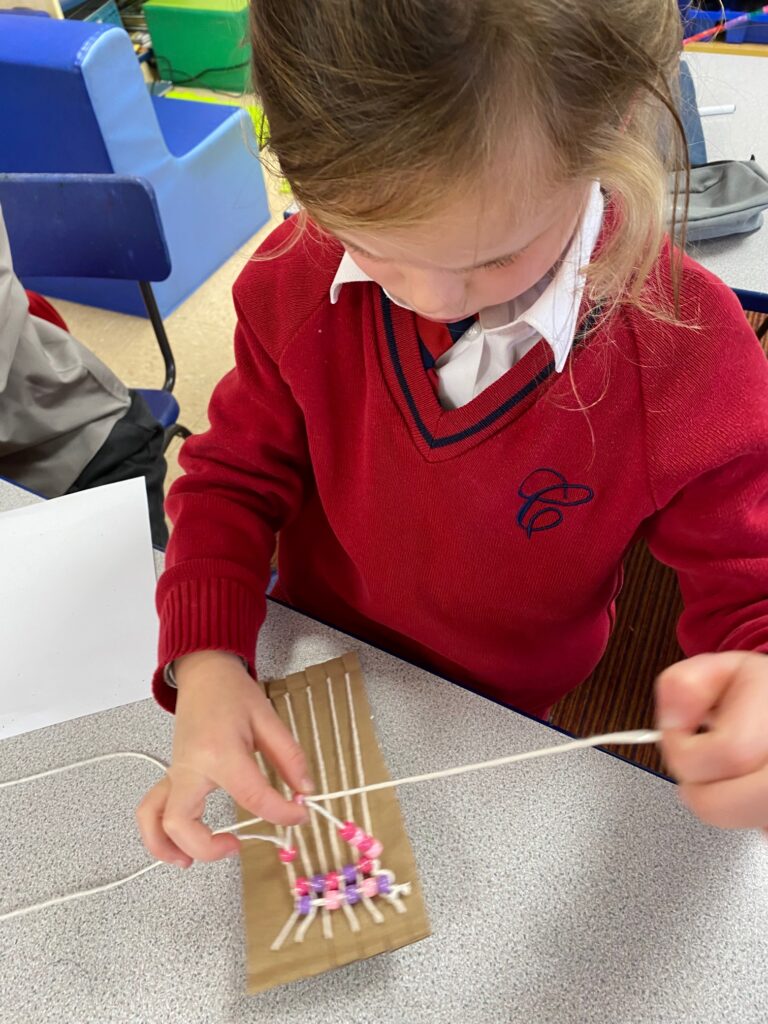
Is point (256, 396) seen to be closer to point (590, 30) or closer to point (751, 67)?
point (590, 30)

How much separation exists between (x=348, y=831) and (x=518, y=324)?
0.38 m

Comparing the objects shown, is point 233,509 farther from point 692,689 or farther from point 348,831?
point 692,689

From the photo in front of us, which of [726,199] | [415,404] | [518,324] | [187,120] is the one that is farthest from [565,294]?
[187,120]

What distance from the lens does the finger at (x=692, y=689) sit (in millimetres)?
389

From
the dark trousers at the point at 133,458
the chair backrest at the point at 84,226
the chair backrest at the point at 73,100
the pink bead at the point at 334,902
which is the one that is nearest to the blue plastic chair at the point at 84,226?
the chair backrest at the point at 84,226

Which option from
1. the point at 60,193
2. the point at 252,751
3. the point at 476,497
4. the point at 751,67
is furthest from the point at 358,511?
the point at 751,67

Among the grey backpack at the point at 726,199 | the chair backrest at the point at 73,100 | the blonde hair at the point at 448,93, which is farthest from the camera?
the chair backrest at the point at 73,100

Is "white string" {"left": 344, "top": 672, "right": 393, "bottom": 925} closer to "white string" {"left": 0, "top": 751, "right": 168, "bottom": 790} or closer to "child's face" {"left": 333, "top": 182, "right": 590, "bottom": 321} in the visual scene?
"white string" {"left": 0, "top": 751, "right": 168, "bottom": 790}

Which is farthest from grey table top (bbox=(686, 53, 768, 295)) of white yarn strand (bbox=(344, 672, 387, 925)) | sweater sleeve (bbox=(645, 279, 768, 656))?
white yarn strand (bbox=(344, 672, 387, 925))

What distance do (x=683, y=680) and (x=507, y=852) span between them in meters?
0.21

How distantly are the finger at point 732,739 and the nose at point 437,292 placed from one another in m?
0.26

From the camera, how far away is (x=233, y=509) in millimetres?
683

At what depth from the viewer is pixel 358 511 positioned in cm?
69

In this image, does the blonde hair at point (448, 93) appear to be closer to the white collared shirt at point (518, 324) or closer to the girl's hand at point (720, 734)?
the white collared shirt at point (518, 324)
